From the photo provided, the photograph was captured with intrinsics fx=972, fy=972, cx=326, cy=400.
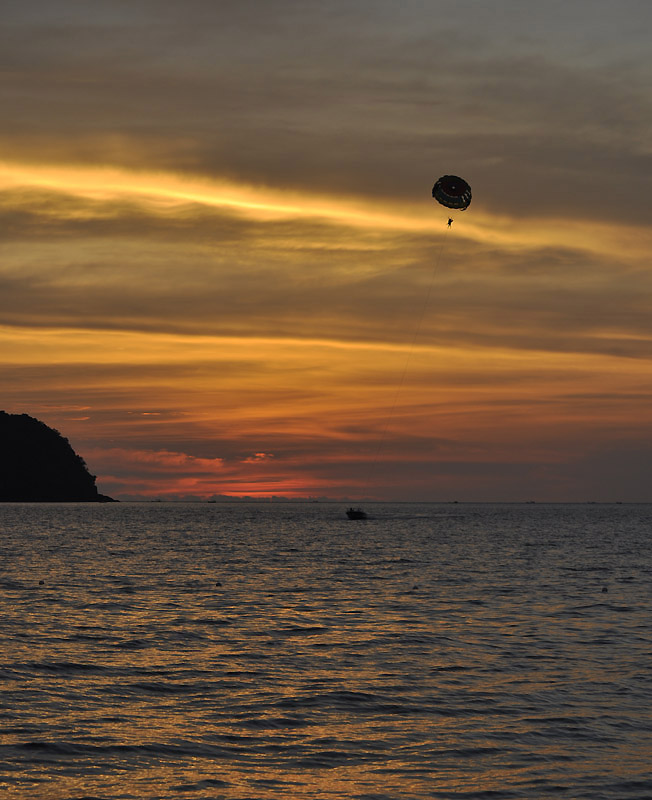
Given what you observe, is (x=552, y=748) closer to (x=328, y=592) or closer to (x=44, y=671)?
(x=44, y=671)

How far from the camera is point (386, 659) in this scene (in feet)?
110

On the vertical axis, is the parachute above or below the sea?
above

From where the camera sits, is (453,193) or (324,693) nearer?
(324,693)

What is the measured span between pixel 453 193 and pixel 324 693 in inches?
1680

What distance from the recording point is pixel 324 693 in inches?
1099

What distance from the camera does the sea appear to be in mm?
19922

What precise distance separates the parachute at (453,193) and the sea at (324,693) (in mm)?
24802

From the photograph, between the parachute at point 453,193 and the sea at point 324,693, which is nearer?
the sea at point 324,693

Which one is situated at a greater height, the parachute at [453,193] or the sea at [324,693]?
the parachute at [453,193]

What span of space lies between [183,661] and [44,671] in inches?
180

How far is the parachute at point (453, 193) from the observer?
208ft

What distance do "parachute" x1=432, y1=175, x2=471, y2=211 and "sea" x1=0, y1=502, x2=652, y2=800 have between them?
2480cm

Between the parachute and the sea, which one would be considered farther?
the parachute

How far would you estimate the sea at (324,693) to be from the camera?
65.4 feet
